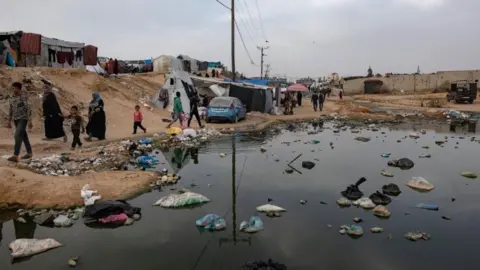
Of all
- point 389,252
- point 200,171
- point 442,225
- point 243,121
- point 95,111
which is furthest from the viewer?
point 243,121

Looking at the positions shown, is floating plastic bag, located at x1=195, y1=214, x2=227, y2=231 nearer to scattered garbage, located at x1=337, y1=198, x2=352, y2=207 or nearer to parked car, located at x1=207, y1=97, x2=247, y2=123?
scattered garbage, located at x1=337, y1=198, x2=352, y2=207

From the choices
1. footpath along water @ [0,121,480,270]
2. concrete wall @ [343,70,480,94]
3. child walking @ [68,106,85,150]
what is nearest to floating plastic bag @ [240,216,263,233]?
footpath along water @ [0,121,480,270]

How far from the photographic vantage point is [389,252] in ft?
16.2

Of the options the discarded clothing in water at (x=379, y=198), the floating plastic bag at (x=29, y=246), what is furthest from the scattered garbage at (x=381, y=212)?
the floating plastic bag at (x=29, y=246)

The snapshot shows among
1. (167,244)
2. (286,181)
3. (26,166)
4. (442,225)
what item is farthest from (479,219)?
(26,166)

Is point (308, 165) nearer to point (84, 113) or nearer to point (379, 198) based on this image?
point (379, 198)

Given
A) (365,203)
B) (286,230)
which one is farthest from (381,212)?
(286,230)

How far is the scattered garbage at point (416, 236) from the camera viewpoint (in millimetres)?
5352

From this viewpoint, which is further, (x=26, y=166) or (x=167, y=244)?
(x=26, y=166)

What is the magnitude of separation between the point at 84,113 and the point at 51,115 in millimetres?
6863

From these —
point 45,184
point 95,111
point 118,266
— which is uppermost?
point 95,111

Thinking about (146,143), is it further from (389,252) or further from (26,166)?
(389,252)

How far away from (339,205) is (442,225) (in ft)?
5.30

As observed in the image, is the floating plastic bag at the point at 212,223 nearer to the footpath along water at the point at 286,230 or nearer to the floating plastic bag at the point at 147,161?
the footpath along water at the point at 286,230
